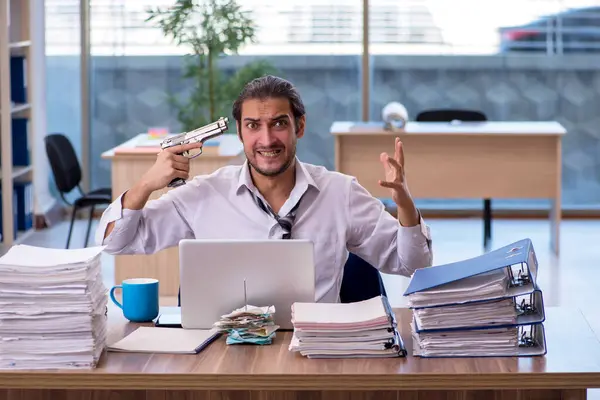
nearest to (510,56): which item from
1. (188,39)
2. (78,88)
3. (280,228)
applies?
(188,39)

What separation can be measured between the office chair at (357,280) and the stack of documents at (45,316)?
0.76 metres

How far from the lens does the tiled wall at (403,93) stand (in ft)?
27.1

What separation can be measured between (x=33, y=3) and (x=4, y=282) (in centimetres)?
560

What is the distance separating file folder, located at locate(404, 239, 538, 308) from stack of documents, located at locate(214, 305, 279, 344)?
35cm

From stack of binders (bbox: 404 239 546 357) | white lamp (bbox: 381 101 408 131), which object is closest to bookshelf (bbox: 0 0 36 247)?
white lamp (bbox: 381 101 408 131)

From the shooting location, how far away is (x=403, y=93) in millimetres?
8391

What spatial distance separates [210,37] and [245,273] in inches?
198

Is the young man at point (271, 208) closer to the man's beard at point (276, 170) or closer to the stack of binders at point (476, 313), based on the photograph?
the man's beard at point (276, 170)

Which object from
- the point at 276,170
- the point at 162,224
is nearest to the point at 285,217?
the point at 276,170

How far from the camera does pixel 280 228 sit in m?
3.08

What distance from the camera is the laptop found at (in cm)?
256

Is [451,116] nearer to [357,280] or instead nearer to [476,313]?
[357,280]

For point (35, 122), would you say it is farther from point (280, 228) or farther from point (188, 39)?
point (280, 228)

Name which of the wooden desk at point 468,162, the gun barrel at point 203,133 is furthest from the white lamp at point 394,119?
the gun barrel at point 203,133
